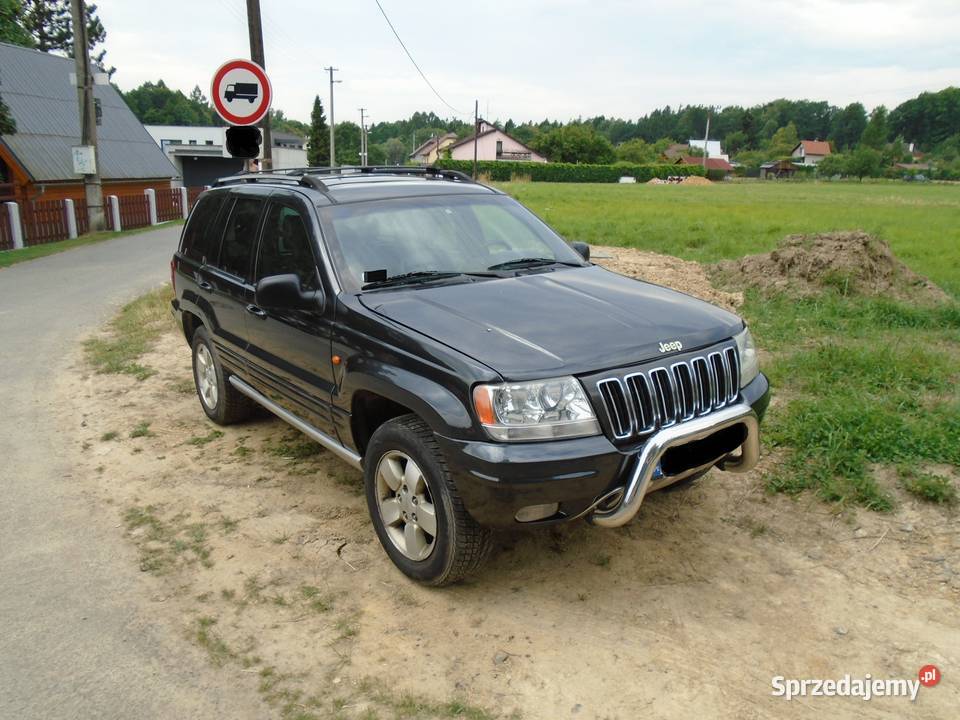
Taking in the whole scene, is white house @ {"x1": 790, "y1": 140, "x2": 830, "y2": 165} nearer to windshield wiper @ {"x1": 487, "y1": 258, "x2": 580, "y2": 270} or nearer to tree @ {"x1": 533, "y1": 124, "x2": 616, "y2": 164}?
tree @ {"x1": 533, "y1": 124, "x2": 616, "y2": 164}

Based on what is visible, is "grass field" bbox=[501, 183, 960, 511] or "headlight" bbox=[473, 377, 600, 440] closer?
"headlight" bbox=[473, 377, 600, 440]

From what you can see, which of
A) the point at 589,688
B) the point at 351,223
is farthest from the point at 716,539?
the point at 351,223

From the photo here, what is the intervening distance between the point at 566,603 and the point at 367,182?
2828 millimetres

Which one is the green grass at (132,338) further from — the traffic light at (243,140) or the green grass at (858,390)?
the green grass at (858,390)

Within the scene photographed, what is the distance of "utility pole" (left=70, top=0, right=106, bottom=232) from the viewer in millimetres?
21547

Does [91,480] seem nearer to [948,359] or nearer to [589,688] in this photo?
[589,688]

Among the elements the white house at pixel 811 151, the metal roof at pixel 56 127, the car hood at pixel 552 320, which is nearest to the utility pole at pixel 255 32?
the car hood at pixel 552 320

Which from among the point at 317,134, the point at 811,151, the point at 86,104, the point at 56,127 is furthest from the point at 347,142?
the point at 86,104

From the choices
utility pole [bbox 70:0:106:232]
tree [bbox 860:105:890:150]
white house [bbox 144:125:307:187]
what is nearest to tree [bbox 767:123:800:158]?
tree [bbox 860:105:890:150]

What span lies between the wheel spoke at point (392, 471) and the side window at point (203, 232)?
8.90 feet

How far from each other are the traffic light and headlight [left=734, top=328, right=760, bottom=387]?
643 cm

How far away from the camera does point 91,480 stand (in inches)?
205

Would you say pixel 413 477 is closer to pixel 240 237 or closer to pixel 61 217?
pixel 240 237

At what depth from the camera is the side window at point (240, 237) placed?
17.0ft
